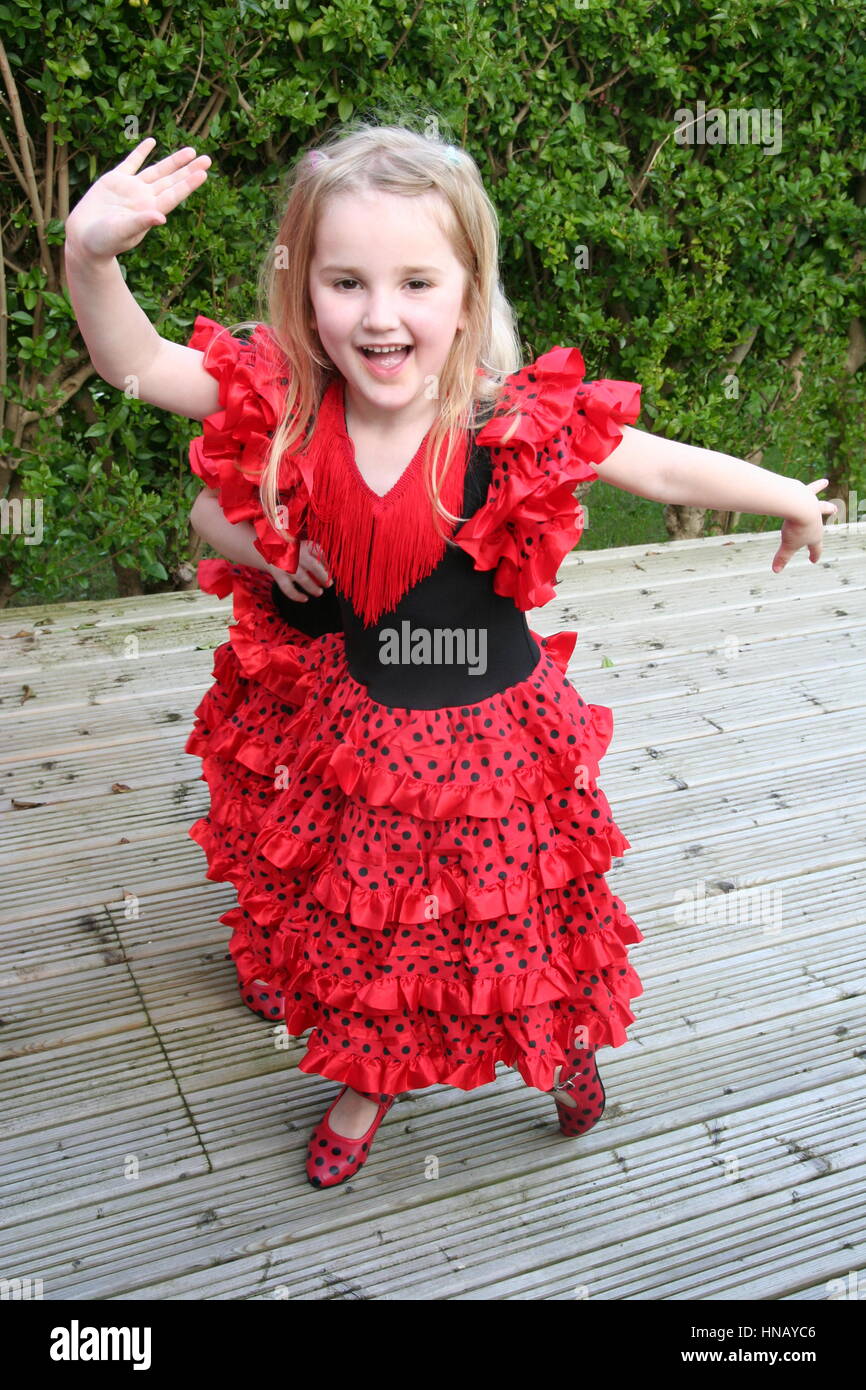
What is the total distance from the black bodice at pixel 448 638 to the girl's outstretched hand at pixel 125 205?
A: 452 mm

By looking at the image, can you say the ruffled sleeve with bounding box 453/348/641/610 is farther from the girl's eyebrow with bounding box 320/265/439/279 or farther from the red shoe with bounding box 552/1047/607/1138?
the red shoe with bounding box 552/1047/607/1138

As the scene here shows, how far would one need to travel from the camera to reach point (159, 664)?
3172 millimetres

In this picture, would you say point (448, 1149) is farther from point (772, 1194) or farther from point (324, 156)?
point (324, 156)

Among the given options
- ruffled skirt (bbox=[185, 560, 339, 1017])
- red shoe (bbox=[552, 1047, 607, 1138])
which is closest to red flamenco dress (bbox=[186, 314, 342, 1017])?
ruffled skirt (bbox=[185, 560, 339, 1017])

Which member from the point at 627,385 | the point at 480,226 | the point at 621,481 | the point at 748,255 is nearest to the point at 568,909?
the point at 621,481

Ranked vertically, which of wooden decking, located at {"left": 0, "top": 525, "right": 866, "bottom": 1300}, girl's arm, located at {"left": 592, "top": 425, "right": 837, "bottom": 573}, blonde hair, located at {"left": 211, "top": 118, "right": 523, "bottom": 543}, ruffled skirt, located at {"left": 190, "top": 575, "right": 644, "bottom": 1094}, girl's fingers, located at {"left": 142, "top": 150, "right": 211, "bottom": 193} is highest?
girl's fingers, located at {"left": 142, "top": 150, "right": 211, "bottom": 193}

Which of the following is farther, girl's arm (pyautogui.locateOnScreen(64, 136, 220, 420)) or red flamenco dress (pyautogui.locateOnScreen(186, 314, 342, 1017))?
red flamenco dress (pyautogui.locateOnScreen(186, 314, 342, 1017))

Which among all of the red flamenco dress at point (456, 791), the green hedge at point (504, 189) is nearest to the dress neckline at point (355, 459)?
the red flamenco dress at point (456, 791)

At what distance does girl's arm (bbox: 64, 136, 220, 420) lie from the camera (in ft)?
4.31

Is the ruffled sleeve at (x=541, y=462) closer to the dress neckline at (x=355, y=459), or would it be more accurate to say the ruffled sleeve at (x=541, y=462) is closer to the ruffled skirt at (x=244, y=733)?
the dress neckline at (x=355, y=459)

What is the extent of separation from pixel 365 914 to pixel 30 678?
6.04 ft

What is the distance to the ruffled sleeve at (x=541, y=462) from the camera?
1.45m

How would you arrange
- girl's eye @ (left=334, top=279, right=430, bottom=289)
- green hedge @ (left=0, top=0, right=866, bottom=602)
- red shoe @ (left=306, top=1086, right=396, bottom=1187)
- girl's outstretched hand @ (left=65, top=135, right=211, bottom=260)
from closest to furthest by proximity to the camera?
girl's outstretched hand @ (left=65, top=135, right=211, bottom=260) → girl's eye @ (left=334, top=279, right=430, bottom=289) → red shoe @ (left=306, top=1086, right=396, bottom=1187) → green hedge @ (left=0, top=0, right=866, bottom=602)

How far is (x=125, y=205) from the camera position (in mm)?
1318
